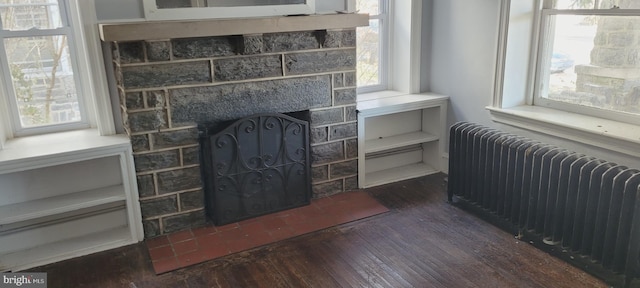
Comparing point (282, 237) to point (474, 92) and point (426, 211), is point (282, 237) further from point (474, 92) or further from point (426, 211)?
point (474, 92)

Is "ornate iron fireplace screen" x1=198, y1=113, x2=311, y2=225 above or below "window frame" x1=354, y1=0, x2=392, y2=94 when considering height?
below

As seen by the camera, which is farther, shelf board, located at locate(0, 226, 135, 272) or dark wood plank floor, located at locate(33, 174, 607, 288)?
shelf board, located at locate(0, 226, 135, 272)

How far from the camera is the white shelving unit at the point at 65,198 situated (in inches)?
108

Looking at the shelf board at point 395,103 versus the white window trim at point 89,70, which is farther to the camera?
the shelf board at point 395,103

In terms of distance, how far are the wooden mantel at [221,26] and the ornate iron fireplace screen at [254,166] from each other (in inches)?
23.0

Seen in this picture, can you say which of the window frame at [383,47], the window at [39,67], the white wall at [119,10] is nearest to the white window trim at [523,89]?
the window frame at [383,47]

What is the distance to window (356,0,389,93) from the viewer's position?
3.98 meters

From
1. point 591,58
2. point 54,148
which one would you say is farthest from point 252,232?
point 591,58

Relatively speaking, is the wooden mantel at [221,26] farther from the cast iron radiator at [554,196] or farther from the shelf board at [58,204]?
the cast iron radiator at [554,196]

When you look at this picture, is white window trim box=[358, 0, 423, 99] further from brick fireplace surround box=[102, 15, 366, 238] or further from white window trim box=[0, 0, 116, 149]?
white window trim box=[0, 0, 116, 149]

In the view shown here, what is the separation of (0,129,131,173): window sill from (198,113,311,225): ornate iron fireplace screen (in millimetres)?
562

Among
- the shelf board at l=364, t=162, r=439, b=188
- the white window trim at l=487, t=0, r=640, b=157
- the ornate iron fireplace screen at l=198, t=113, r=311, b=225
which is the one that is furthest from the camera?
the shelf board at l=364, t=162, r=439, b=188

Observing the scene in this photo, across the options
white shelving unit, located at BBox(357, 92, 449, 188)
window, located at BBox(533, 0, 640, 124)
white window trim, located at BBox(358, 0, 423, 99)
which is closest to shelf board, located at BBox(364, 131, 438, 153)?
white shelving unit, located at BBox(357, 92, 449, 188)

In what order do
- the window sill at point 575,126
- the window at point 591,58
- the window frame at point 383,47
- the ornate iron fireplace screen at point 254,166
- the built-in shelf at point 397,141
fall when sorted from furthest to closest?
the window frame at point 383,47 < the built-in shelf at point 397,141 < the ornate iron fireplace screen at point 254,166 < the window at point 591,58 < the window sill at point 575,126
